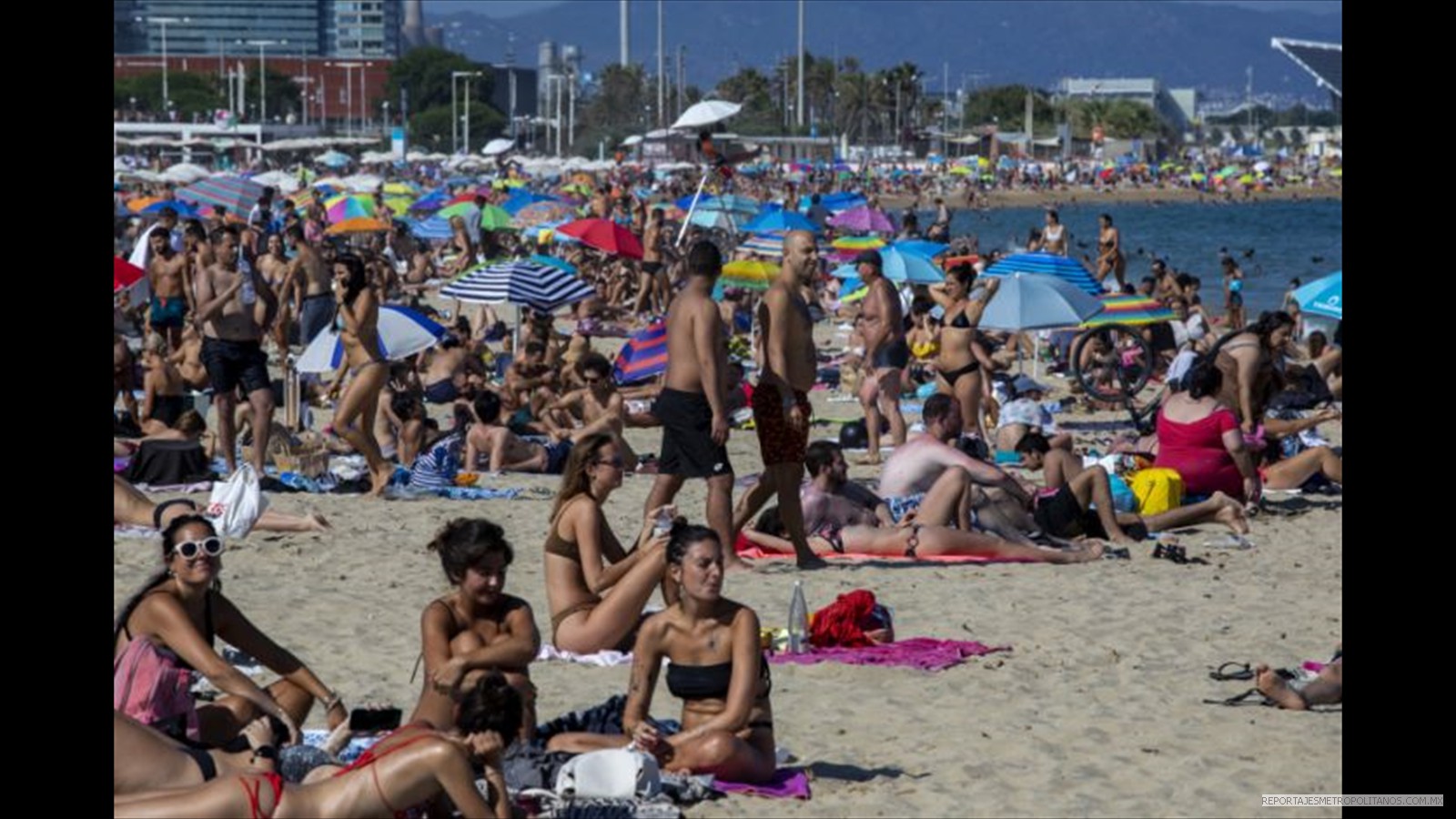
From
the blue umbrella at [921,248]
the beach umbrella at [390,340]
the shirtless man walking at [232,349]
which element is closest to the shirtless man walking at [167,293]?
the beach umbrella at [390,340]

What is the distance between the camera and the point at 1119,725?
6.48 meters

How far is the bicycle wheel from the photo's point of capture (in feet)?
50.1

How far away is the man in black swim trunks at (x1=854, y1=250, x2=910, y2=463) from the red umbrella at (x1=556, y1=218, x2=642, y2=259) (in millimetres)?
7163

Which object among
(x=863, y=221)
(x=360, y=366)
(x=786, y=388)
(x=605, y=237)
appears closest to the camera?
(x=786, y=388)

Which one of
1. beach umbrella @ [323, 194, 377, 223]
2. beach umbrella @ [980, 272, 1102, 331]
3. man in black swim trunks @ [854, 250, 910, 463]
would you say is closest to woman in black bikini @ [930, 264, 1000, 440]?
man in black swim trunks @ [854, 250, 910, 463]

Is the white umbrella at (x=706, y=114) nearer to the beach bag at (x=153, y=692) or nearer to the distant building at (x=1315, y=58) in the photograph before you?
the beach bag at (x=153, y=692)

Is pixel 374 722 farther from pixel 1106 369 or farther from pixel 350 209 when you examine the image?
pixel 350 209

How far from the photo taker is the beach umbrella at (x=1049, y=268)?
48.3ft

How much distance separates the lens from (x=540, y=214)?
2950 centimetres

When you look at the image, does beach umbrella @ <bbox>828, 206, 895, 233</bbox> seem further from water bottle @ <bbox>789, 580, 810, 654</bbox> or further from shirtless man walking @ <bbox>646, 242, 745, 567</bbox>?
water bottle @ <bbox>789, 580, 810, 654</bbox>

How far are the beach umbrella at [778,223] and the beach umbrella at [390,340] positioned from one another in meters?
11.4

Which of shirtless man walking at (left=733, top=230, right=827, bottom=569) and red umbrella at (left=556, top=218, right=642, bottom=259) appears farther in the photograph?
red umbrella at (left=556, top=218, right=642, bottom=259)

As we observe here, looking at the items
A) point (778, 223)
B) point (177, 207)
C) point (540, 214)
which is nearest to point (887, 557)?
point (778, 223)

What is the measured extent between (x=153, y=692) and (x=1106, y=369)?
10984 mm
